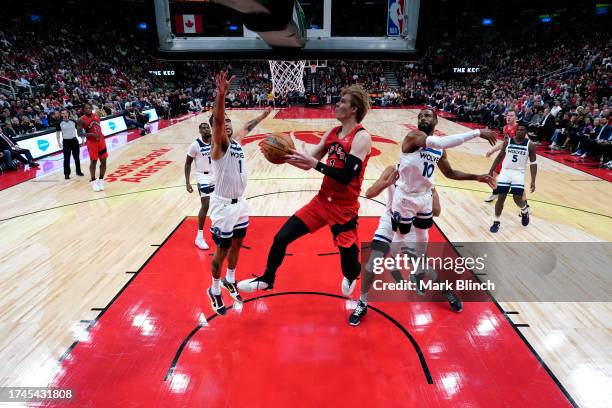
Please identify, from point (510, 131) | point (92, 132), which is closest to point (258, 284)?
point (510, 131)

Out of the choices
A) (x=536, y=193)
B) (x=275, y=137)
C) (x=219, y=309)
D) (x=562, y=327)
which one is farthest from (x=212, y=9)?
(x=536, y=193)

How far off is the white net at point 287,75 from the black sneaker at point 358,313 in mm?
13109

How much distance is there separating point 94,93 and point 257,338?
22.4 metres

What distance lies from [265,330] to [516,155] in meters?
4.67

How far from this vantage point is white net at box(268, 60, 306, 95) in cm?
1595

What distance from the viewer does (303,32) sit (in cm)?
475

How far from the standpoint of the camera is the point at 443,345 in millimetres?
3742

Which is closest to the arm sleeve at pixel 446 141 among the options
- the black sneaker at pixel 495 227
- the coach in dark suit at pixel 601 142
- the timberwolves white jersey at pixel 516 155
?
the timberwolves white jersey at pixel 516 155

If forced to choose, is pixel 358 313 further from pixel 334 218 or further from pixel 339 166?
pixel 339 166

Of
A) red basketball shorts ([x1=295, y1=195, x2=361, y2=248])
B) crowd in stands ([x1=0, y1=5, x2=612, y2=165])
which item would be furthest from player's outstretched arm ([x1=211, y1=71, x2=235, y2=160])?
crowd in stands ([x1=0, y1=5, x2=612, y2=165])

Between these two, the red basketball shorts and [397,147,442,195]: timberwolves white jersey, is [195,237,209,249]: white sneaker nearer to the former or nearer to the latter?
the red basketball shorts

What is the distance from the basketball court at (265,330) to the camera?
3205 millimetres

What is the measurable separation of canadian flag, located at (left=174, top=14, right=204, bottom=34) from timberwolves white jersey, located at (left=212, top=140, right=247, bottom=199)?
5.19ft

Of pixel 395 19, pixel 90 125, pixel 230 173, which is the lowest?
pixel 90 125
